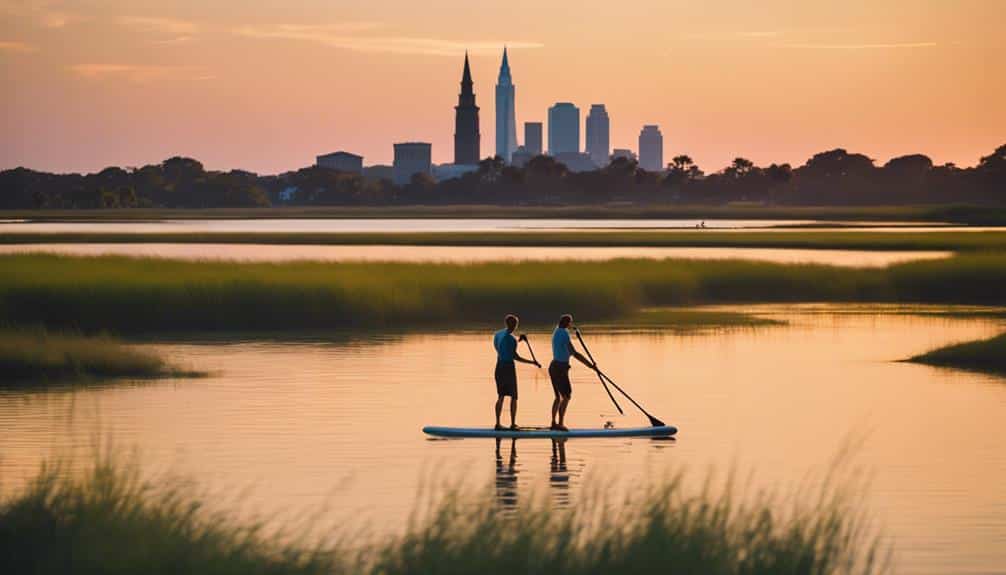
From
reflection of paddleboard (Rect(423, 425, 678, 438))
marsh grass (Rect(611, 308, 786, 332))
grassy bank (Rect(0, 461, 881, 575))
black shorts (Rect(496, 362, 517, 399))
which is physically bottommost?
marsh grass (Rect(611, 308, 786, 332))

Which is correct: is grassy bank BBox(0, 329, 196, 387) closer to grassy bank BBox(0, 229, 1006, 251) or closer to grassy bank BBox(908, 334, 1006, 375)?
grassy bank BBox(908, 334, 1006, 375)

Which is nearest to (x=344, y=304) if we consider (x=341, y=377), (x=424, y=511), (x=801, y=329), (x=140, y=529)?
(x=801, y=329)

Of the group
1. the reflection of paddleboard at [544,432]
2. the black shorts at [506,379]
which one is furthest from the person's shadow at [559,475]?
the black shorts at [506,379]

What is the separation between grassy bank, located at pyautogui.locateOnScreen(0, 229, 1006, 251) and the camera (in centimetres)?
12812

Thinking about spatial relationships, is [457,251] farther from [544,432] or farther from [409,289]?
[544,432]

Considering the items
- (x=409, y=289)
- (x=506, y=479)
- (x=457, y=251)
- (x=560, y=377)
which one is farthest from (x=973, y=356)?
(x=457, y=251)

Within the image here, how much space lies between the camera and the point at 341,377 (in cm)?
4419

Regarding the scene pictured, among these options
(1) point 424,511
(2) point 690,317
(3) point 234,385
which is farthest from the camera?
(2) point 690,317

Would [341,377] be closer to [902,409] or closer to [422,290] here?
[902,409]

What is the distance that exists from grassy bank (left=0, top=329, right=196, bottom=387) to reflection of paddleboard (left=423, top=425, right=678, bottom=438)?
1326 centimetres

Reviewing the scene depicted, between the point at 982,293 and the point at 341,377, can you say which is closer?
the point at 341,377

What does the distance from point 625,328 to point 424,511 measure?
37149 millimetres

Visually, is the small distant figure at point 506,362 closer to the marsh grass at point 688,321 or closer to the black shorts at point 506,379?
the black shorts at point 506,379

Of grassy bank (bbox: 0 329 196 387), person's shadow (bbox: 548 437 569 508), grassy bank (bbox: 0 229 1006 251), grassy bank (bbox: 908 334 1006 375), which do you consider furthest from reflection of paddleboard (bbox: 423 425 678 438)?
grassy bank (bbox: 0 229 1006 251)
